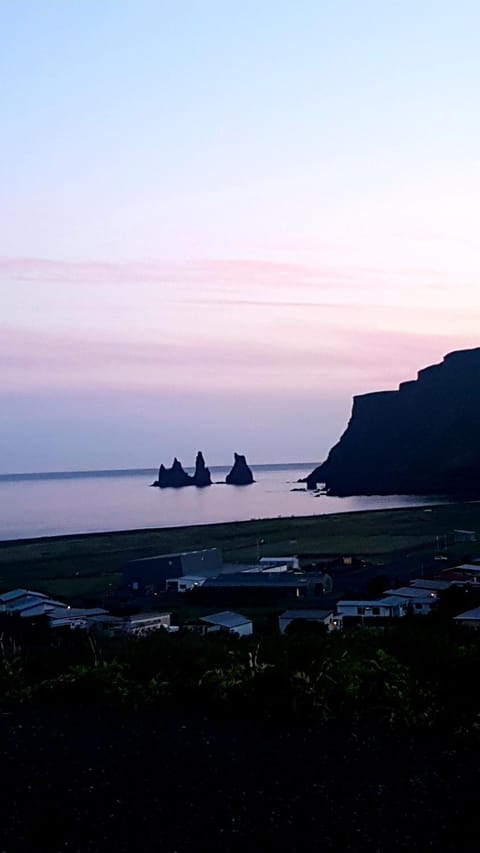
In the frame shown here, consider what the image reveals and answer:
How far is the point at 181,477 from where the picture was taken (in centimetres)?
17250

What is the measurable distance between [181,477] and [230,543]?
123752 mm

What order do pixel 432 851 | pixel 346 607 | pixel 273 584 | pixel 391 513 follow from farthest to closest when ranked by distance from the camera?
pixel 391 513 → pixel 273 584 → pixel 346 607 → pixel 432 851

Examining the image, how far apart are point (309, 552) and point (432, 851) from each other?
3843cm

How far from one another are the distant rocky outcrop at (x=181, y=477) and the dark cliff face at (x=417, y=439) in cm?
3618

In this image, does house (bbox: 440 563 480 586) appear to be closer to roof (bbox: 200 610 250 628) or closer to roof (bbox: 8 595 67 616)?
roof (bbox: 200 610 250 628)

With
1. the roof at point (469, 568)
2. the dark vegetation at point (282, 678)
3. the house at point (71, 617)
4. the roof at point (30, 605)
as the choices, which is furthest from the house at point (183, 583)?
the dark vegetation at point (282, 678)

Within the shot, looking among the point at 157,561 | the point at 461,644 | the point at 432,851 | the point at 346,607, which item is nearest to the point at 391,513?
the point at 157,561

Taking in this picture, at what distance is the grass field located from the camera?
36188 millimetres

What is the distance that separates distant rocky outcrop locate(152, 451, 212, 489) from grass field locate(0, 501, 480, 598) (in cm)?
10614

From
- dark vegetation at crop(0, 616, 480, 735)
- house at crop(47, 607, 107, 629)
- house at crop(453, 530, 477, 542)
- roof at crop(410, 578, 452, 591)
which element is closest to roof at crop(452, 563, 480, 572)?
roof at crop(410, 578, 452, 591)

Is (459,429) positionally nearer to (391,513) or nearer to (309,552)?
(391,513)

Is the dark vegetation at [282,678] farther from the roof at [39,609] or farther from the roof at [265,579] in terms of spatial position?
the roof at [265,579]

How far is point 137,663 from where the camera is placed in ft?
27.0

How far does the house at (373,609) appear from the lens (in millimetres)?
21734
